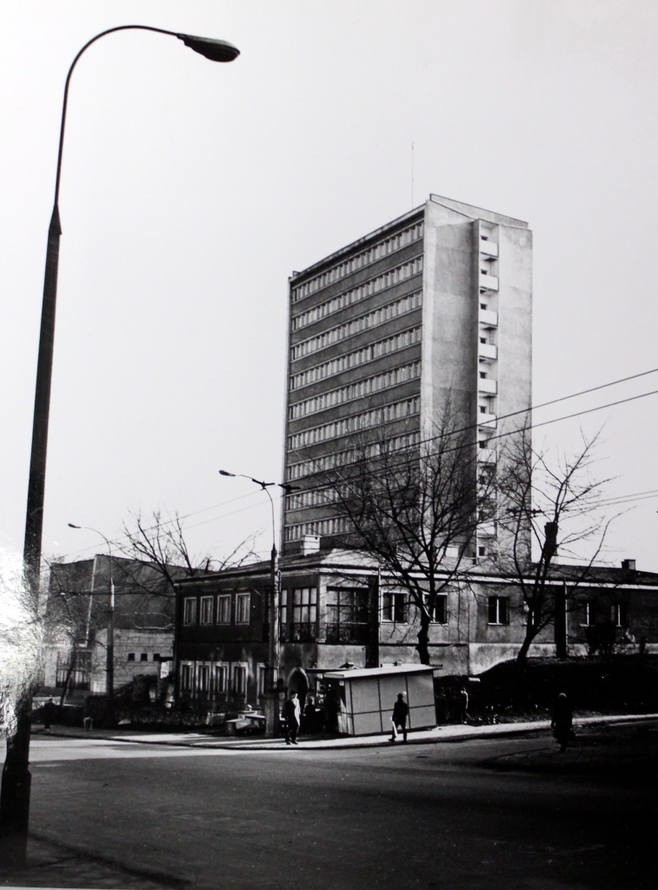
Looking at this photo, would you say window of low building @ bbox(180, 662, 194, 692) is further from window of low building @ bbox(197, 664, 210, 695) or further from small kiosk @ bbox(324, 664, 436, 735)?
small kiosk @ bbox(324, 664, 436, 735)

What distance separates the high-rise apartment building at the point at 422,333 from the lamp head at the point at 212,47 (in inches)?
3088

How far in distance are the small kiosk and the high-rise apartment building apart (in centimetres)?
5464

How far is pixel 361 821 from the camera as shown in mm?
14148

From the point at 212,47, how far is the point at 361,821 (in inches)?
394

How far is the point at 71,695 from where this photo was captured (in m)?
71.5

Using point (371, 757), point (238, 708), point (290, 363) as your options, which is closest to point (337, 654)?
Answer: point (238, 708)

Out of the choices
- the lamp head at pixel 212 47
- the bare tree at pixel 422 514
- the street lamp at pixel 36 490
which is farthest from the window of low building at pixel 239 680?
the lamp head at pixel 212 47

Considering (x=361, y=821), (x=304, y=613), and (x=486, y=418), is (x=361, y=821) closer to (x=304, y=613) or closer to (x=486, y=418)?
(x=304, y=613)


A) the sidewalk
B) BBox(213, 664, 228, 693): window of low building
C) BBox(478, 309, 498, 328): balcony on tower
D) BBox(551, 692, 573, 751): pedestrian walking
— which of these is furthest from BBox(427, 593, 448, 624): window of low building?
BBox(478, 309, 498, 328): balcony on tower

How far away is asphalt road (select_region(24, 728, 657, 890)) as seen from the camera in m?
10.4

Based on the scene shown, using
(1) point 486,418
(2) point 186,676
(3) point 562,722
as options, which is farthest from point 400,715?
(1) point 486,418

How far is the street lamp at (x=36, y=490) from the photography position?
10703mm

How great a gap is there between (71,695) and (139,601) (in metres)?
9.03


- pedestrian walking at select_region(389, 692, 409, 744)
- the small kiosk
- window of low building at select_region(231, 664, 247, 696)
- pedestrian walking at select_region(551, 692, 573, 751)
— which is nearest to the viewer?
pedestrian walking at select_region(551, 692, 573, 751)
